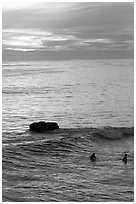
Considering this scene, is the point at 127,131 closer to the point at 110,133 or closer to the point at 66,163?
the point at 110,133

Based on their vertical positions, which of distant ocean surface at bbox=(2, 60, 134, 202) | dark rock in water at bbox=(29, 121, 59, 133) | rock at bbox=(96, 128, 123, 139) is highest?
dark rock in water at bbox=(29, 121, 59, 133)

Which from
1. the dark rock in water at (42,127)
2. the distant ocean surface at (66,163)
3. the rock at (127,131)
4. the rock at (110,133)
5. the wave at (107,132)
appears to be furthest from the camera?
the rock at (127,131)

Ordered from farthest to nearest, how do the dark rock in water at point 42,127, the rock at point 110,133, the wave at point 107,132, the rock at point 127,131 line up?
the rock at point 127,131, the dark rock in water at point 42,127, the wave at point 107,132, the rock at point 110,133

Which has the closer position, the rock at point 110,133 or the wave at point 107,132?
the rock at point 110,133

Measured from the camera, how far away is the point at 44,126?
31188 mm

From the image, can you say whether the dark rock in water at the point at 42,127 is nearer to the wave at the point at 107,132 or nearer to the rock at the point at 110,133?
the wave at the point at 107,132

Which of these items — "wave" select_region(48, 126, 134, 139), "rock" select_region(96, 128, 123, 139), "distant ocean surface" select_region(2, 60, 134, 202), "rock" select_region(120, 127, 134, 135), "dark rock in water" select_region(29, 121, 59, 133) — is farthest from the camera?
"rock" select_region(120, 127, 134, 135)

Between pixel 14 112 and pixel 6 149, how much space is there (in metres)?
19.9

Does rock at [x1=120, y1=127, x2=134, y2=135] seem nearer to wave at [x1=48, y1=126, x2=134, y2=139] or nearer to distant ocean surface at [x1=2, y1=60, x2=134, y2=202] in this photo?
wave at [x1=48, y1=126, x2=134, y2=139]

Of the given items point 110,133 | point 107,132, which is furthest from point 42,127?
point 110,133

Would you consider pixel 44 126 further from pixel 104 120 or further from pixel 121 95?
pixel 121 95

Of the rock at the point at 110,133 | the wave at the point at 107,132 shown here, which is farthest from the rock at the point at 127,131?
the rock at the point at 110,133

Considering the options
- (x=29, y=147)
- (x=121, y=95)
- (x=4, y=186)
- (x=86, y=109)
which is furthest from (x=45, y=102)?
(x=4, y=186)

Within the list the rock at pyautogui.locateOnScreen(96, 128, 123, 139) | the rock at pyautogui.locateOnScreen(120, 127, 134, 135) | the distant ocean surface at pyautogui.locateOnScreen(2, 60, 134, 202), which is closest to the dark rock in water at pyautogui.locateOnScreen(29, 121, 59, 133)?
the distant ocean surface at pyautogui.locateOnScreen(2, 60, 134, 202)
